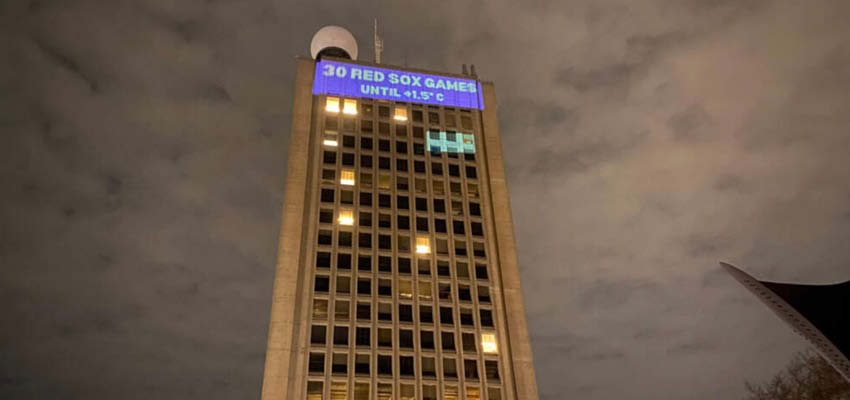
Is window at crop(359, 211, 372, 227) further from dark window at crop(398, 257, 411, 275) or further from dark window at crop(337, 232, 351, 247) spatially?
dark window at crop(398, 257, 411, 275)

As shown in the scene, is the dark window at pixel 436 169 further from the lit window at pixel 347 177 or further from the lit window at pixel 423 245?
the lit window at pixel 347 177

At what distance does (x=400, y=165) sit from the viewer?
72938mm

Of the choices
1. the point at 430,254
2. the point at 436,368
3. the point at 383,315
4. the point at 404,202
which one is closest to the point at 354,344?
the point at 383,315

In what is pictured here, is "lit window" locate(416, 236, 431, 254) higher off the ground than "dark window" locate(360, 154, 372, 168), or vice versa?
"dark window" locate(360, 154, 372, 168)

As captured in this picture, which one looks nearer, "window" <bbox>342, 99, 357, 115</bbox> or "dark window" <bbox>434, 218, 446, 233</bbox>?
"dark window" <bbox>434, 218, 446, 233</bbox>

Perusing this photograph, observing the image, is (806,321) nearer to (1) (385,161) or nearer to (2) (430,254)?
(2) (430,254)

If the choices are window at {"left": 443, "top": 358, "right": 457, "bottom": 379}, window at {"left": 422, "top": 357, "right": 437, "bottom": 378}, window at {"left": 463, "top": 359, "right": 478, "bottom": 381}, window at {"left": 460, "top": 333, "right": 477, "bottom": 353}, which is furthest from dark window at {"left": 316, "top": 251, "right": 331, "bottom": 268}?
window at {"left": 463, "top": 359, "right": 478, "bottom": 381}

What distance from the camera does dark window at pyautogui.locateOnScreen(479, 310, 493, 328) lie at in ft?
208

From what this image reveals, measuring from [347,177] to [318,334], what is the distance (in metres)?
19.4

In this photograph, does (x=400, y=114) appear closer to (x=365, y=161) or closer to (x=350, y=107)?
(x=350, y=107)

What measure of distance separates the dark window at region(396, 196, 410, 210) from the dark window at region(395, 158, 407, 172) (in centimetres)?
407

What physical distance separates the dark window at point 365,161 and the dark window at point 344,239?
9.61 metres

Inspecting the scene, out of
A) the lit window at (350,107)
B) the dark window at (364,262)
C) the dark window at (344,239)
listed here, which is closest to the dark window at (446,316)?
the dark window at (364,262)

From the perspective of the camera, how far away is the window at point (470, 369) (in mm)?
59312
